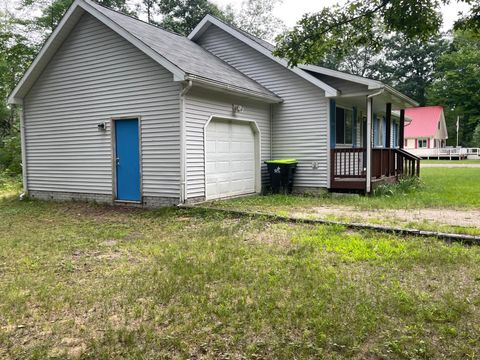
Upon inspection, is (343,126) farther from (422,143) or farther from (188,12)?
(422,143)

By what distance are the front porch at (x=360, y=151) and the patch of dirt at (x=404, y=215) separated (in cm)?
238

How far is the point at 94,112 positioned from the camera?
10.4 meters

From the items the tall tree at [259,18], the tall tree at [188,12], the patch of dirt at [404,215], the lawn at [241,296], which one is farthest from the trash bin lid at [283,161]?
the tall tree at [259,18]

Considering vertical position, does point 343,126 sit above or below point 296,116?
below

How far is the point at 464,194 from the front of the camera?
11227 millimetres

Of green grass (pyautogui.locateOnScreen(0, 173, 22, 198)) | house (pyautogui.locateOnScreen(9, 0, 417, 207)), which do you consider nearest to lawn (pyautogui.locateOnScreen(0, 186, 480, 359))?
house (pyautogui.locateOnScreen(9, 0, 417, 207))

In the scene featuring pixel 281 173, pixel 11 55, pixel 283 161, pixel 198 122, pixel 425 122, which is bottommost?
pixel 281 173

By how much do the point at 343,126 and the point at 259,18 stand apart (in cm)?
2400

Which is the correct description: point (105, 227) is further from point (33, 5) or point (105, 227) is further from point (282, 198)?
point (33, 5)

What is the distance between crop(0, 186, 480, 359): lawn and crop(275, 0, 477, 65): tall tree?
2.51 meters

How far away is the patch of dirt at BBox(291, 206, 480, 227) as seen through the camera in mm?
7242

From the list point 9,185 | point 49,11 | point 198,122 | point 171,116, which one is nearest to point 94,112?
point 171,116

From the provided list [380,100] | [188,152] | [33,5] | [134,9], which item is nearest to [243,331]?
[188,152]

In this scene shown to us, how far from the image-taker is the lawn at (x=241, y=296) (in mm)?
2916
